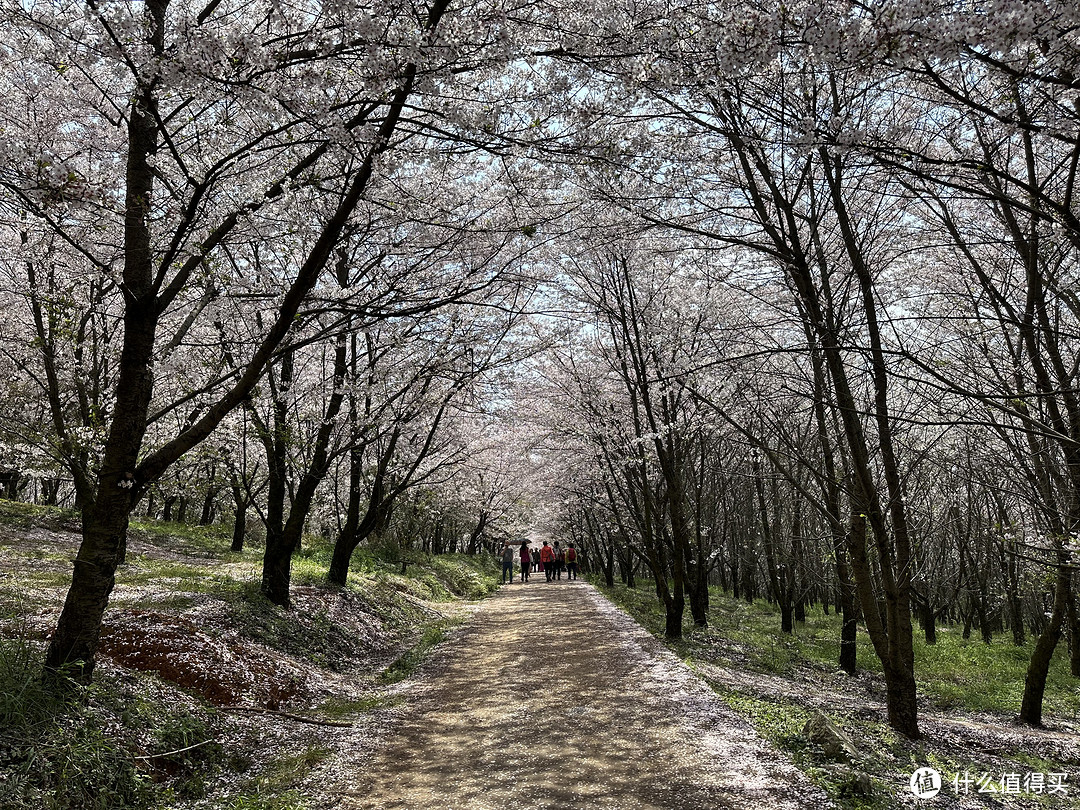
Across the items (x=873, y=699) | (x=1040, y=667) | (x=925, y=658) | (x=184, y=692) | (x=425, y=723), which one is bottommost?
(x=925, y=658)

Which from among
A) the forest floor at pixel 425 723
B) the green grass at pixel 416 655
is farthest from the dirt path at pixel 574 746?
the green grass at pixel 416 655

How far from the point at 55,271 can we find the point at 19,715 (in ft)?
25.1

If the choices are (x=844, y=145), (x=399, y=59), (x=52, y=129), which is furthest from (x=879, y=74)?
(x=52, y=129)

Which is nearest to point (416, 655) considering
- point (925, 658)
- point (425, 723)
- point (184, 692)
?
point (425, 723)

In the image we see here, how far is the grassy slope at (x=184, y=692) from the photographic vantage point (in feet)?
13.0

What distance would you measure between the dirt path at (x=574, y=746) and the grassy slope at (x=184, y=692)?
0.69 meters

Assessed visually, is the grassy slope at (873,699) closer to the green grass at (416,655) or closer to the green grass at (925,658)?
the green grass at (925,658)

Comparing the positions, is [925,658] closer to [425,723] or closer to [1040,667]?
[1040,667]

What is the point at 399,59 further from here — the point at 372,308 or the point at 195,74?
the point at 372,308

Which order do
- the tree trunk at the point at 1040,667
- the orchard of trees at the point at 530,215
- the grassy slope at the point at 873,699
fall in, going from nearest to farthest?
the orchard of trees at the point at 530,215, the grassy slope at the point at 873,699, the tree trunk at the point at 1040,667

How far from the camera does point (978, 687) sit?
11.0 m

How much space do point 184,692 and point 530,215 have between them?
19.3 ft

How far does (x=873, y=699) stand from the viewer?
8891mm

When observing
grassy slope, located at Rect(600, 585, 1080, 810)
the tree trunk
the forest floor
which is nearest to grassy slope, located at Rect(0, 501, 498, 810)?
the forest floor
